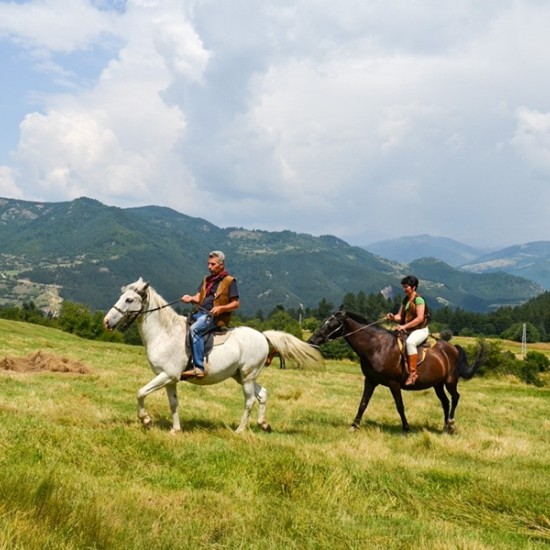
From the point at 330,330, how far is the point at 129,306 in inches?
199

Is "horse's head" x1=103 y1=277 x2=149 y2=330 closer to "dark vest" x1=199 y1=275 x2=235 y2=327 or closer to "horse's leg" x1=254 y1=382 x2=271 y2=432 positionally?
"dark vest" x1=199 y1=275 x2=235 y2=327

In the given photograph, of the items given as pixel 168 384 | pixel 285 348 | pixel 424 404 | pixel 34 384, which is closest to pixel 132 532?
pixel 168 384

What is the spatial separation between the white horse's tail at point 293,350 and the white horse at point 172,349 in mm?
340

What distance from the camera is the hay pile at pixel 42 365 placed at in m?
20.9

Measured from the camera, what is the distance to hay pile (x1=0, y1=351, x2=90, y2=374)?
20.9 metres

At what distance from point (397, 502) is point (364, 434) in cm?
513

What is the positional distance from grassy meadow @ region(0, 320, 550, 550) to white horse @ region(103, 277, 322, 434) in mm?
737

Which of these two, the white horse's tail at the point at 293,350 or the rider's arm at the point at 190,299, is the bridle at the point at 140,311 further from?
the white horse's tail at the point at 293,350

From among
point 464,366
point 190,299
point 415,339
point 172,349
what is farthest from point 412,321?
point 172,349

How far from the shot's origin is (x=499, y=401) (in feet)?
74.8

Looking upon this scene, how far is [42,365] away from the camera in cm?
2173

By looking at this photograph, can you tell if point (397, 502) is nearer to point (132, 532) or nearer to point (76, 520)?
point (132, 532)

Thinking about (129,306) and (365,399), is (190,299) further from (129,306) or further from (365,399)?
(365,399)

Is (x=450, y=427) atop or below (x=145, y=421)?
below
